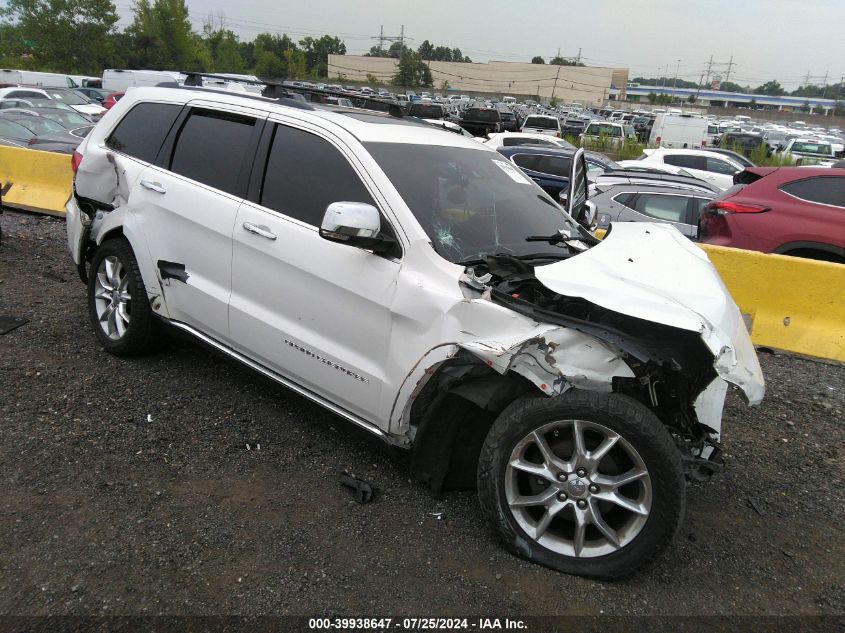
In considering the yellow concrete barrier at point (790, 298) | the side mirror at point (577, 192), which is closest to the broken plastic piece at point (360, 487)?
the side mirror at point (577, 192)

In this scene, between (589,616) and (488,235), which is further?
(488,235)

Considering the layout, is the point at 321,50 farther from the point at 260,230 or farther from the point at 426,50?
the point at 260,230

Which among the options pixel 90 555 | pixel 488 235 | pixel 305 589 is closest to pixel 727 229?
pixel 488 235

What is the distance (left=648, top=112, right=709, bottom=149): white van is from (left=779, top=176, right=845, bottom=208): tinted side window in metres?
21.9

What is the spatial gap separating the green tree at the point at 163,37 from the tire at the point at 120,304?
186 feet

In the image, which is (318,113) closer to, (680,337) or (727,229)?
(680,337)

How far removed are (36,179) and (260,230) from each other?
7.59m

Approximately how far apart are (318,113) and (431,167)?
0.74 meters

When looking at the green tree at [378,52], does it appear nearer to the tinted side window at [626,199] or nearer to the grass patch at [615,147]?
the grass patch at [615,147]

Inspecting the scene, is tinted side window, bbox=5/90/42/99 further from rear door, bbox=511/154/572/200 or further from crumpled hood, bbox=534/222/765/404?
crumpled hood, bbox=534/222/765/404

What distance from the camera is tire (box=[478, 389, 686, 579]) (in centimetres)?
264

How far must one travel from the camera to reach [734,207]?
23.8ft

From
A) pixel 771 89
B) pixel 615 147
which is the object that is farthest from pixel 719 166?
pixel 771 89

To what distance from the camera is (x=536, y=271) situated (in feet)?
9.37
